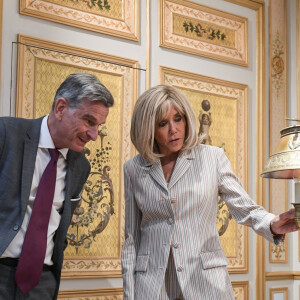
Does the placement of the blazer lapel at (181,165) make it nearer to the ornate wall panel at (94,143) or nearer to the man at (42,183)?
the man at (42,183)

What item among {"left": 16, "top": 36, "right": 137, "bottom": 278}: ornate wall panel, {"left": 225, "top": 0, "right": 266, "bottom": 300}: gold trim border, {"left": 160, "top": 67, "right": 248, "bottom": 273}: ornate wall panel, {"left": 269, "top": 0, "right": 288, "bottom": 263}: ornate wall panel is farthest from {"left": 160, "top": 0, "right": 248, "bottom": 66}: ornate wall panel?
{"left": 16, "top": 36, "right": 137, "bottom": 278}: ornate wall panel

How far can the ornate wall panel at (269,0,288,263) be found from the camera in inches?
204

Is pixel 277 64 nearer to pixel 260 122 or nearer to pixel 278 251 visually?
pixel 260 122

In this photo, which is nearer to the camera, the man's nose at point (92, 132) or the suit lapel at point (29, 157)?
the suit lapel at point (29, 157)

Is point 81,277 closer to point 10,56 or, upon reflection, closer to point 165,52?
point 10,56

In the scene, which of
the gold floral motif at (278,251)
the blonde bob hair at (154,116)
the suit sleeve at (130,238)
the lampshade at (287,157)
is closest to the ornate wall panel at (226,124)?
the gold floral motif at (278,251)

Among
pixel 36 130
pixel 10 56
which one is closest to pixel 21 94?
pixel 10 56

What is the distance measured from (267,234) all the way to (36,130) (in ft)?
4.00

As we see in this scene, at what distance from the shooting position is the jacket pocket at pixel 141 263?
9.23 ft

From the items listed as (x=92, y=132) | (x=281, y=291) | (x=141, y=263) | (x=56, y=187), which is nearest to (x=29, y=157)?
(x=56, y=187)

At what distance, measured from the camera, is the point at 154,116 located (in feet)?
9.54

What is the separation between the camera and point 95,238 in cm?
405

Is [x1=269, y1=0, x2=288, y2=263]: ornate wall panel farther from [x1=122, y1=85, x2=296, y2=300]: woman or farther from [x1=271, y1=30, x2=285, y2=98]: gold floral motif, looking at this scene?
[x1=122, y1=85, x2=296, y2=300]: woman

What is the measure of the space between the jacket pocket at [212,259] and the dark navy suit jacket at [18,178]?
2.29 ft
